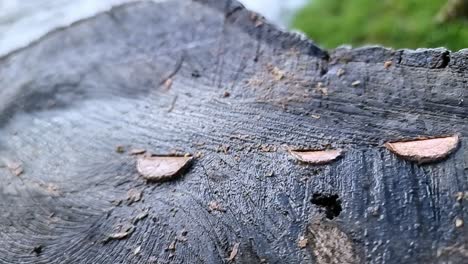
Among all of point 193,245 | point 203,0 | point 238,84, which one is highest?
point 203,0

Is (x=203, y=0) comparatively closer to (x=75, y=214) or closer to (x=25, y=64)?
(x=25, y=64)

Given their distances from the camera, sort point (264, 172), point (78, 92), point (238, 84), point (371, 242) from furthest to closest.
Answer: point (78, 92) → point (238, 84) → point (264, 172) → point (371, 242)

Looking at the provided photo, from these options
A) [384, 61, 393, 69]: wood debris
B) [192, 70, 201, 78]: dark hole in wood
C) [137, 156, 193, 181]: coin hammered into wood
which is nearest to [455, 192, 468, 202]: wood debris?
[384, 61, 393, 69]: wood debris

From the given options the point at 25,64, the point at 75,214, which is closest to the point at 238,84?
the point at 75,214

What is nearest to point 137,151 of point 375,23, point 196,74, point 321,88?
point 196,74

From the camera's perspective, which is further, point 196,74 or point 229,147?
point 196,74

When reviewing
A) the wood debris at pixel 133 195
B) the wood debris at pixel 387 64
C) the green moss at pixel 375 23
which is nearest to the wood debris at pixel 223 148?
the wood debris at pixel 133 195

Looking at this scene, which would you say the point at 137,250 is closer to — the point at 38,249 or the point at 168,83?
the point at 38,249

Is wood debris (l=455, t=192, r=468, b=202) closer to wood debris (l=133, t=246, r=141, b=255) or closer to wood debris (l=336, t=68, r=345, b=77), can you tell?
wood debris (l=336, t=68, r=345, b=77)
